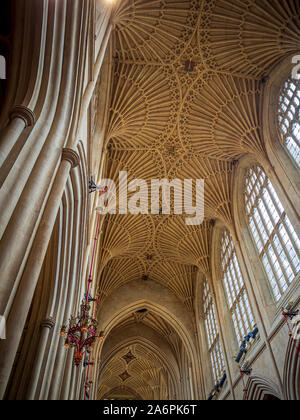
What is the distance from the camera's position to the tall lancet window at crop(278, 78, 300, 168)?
11.8 m

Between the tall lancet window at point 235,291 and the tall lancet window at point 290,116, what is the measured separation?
5.81 meters

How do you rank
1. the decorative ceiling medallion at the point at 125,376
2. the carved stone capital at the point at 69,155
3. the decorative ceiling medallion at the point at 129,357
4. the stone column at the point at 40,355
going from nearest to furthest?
the carved stone capital at the point at 69,155, the stone column at the point at 40,355, the decorative ceiling medallion at the point at 129,357, the decorative ceiling medallion at the point at 125,376

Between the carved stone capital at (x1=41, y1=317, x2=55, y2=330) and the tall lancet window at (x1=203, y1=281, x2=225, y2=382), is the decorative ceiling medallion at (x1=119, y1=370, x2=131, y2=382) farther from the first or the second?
the carved stone capital at (x1=41, y1=317, x2=55, y2=330)

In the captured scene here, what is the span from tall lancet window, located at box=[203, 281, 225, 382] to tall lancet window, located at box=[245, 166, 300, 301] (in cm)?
611

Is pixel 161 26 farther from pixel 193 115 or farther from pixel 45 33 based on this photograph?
pixel 45 33

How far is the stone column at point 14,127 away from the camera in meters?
4.23

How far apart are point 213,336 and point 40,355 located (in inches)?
496

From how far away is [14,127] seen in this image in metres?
4.58

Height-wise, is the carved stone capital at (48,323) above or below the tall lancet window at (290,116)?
below

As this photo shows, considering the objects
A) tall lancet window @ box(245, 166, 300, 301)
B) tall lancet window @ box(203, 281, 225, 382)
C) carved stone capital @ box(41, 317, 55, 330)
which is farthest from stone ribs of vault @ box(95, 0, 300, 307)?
carved stone capital @ box(41, 317, 55, 330)

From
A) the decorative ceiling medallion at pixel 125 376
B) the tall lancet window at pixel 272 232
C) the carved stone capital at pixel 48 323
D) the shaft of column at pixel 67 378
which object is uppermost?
the decorative ceiling medallion at pixel 125 376

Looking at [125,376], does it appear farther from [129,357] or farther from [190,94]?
[190,94]

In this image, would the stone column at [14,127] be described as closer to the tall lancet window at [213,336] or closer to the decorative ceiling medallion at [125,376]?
the tall lancet window at [213,336]

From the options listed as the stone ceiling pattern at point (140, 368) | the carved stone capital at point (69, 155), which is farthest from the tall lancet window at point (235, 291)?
the carved stone capital at point (69, 155)
